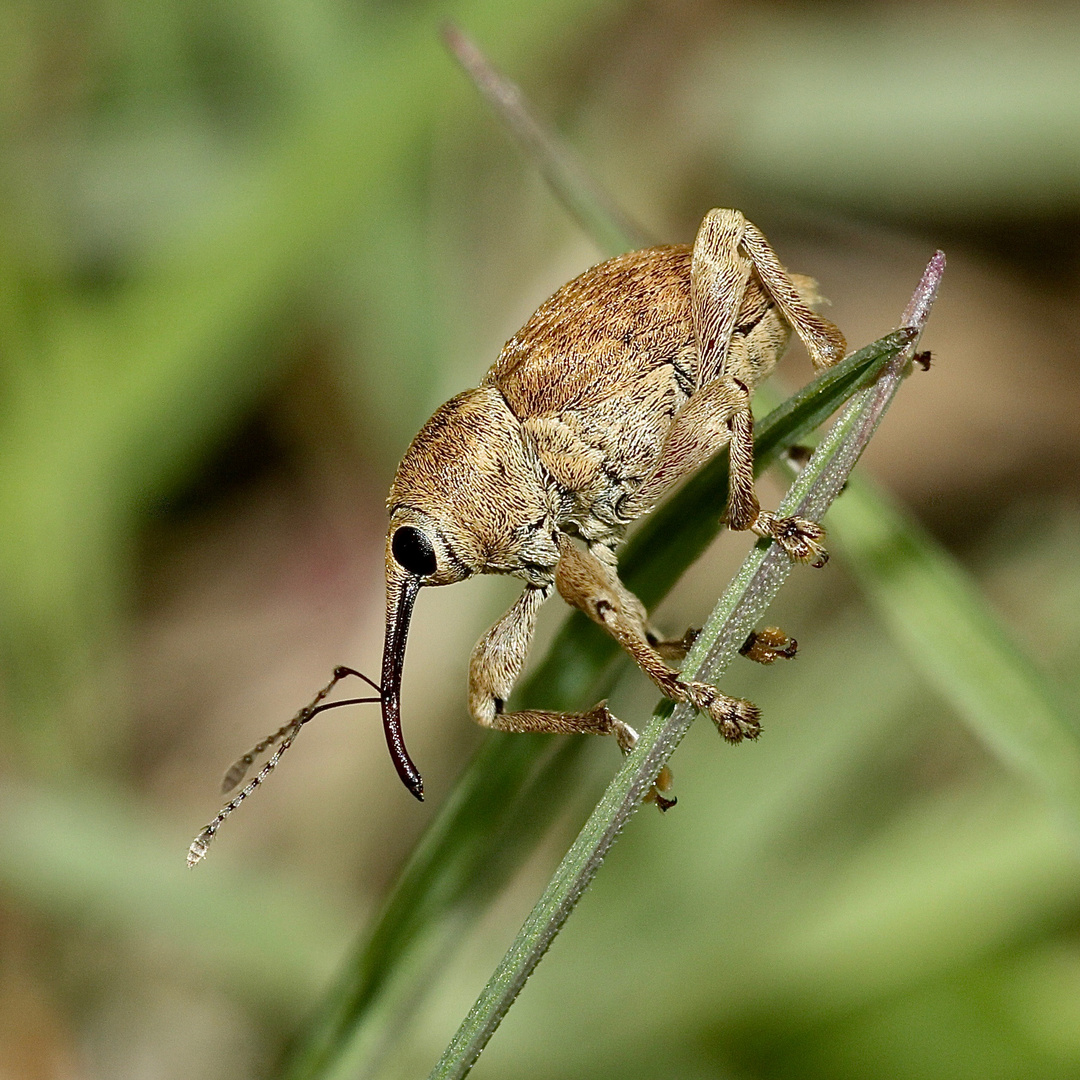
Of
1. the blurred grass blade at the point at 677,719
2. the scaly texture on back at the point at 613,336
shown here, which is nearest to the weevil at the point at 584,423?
the scaly texture on back at the point at 613,336

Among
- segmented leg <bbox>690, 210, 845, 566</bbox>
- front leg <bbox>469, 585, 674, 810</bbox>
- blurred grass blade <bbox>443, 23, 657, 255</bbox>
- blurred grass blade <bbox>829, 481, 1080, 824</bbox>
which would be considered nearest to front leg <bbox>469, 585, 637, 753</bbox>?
front leg <bbox>469, 585, 674, 810</bbox>

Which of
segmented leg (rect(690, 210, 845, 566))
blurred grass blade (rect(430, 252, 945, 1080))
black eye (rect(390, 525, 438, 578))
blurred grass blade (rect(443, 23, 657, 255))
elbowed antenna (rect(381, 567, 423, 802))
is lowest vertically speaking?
Answer: blurred grass blade (rect(430, 252, 945, 1080))

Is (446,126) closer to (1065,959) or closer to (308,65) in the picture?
(308,65)

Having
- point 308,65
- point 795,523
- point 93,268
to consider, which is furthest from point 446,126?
point 795,523

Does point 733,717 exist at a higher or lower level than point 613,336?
lower

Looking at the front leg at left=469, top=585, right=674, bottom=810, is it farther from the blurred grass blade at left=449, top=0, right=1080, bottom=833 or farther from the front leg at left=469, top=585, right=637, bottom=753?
the blurred grass blade at left=449, top=0, right=1080, bottom=833

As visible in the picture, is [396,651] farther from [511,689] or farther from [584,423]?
[584,423]

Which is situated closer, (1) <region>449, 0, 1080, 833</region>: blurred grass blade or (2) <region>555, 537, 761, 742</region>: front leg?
(2) <region>555, 537, 761, 742</region>: front leg

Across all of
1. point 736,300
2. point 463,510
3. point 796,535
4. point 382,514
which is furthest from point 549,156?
point 382,514
